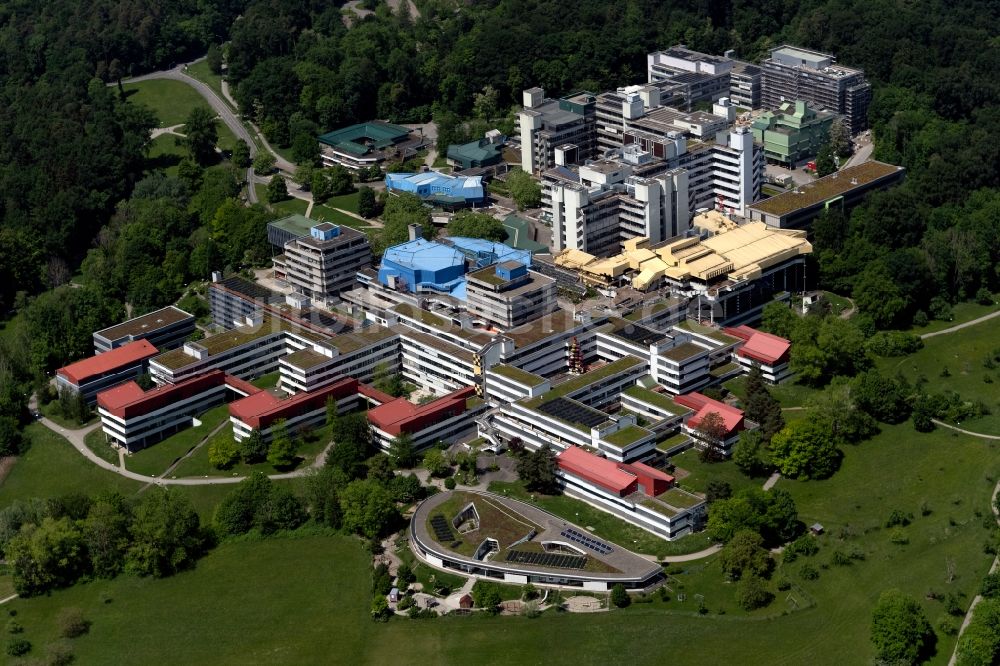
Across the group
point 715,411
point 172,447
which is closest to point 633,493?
point 715,411

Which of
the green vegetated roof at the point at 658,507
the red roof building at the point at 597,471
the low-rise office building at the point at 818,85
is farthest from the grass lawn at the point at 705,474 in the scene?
the low-rise office building at the point at 818,85

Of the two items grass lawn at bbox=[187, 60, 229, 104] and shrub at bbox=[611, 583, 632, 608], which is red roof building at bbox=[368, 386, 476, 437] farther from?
grass lawn at bbox=[187, 60, 229, 104]

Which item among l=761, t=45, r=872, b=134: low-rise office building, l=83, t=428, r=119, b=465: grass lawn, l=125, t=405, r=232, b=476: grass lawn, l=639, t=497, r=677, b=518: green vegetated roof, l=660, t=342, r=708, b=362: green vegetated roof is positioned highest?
l=761, t=45, r=872, b=134: low-rise office building

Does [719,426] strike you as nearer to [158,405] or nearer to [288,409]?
[288,409]

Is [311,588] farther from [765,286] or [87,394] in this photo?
[765,286]

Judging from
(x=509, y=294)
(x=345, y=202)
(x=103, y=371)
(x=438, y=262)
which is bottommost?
(x=345, y=202)

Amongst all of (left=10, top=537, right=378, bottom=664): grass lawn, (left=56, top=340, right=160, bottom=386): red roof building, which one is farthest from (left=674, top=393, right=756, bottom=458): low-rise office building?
(left=56, top=340, right=160, bottom=386): red roof building

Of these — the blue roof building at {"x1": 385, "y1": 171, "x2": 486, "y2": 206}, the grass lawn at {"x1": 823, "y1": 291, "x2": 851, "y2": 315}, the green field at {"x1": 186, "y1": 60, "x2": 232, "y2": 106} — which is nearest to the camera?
the grass lawn at {"x1": 823, "y1": 291, "x2": 851, "y2": 315}
